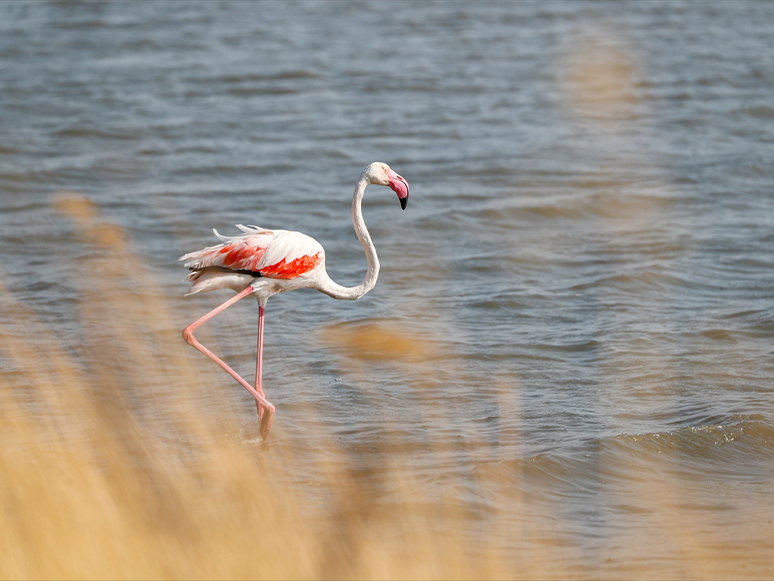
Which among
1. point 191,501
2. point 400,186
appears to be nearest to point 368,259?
point 400,186

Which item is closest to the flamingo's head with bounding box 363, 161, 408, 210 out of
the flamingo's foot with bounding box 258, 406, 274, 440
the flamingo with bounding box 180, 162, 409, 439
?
the flamingo with bounding box 180, 162, 409, 439

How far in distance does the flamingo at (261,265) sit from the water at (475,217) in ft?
1.85

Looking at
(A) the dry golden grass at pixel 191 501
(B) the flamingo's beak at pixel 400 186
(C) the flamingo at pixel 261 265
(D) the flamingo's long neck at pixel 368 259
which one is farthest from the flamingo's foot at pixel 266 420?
(B) the flamingo's beak at pixel 400 186

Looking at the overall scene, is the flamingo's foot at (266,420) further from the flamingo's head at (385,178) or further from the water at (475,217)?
the flamingo's head at (385,178)

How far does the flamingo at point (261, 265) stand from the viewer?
19.5 feet

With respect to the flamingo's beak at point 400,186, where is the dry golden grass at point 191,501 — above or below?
below

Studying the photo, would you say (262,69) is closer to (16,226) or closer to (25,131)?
(25,131)

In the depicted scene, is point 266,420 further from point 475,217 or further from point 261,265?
point 475,217

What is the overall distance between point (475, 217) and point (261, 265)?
5.33 metres

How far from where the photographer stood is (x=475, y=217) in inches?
432

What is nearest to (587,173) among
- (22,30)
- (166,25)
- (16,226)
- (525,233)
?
(525,233)

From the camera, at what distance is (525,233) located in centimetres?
1053

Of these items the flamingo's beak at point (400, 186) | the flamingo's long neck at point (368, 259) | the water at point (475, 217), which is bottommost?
the water at point (475, 217)

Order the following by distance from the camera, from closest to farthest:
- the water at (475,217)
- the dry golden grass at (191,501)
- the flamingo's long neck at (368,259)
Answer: the dry golden grass at (191,501)
the water at (475,217)
the flamingo's long neck at (368,259)
